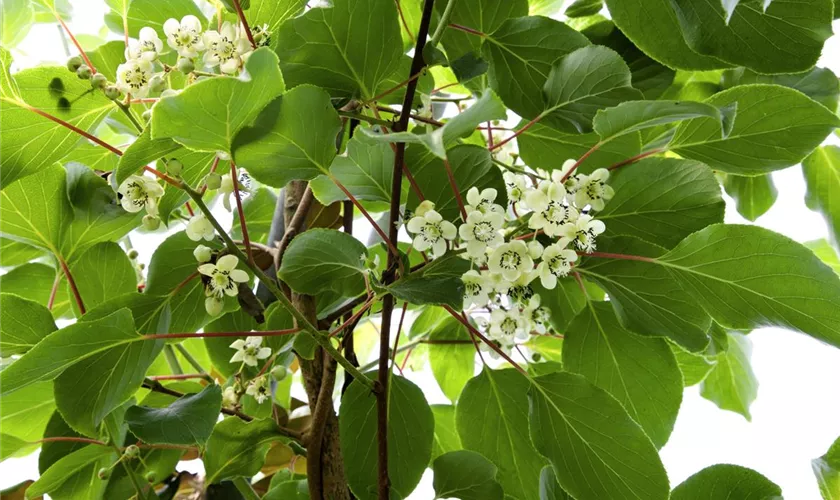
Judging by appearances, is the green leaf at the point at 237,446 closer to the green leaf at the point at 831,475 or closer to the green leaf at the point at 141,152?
the green leaf at the point at 141,152

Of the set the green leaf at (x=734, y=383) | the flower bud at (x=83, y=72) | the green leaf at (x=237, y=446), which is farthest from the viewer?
the green leaf at (x=734, y=383)

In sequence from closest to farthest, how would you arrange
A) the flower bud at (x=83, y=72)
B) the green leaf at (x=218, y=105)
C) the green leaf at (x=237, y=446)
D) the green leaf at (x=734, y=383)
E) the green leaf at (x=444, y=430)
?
the green leaf at (x=218, y=105), the flower bud at (x=83, y=72), the green leaf at (x=237, y=446), the green leaf at (x=444, y=430), the green leaf at (x=734, y=383)

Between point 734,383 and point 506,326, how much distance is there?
39 cm

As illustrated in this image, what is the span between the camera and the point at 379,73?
0.48 meters

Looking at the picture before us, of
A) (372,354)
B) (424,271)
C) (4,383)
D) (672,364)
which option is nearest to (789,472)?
(372,354)

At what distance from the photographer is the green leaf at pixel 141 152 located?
0.41 metres

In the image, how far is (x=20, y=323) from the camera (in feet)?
1.80

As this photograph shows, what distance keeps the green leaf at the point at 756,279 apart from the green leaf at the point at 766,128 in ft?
0.25

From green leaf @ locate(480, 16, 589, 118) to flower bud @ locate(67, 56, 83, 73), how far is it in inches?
10.9

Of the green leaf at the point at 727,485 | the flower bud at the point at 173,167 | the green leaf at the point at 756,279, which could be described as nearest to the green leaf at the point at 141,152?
the flower bud at the point at 173,167

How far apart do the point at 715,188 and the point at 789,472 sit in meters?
1.06

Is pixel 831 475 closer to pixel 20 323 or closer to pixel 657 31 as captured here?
pixel 657 31

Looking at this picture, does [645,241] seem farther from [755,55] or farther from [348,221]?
[348,221]

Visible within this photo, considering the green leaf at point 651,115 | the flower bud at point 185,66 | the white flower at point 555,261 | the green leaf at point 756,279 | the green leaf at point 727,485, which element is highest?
the flower bud at point 185,66
